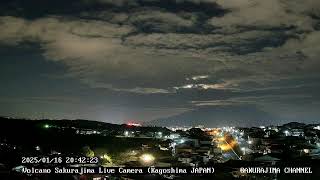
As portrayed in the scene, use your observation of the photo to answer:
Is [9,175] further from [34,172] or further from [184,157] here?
[184,157]

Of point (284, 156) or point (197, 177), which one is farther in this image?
point (284, 156)

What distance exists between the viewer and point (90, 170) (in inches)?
947

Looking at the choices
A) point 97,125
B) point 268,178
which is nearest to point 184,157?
point 268,178

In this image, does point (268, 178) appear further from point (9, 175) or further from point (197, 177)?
point (9, 175)

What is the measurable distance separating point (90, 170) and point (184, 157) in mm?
30159

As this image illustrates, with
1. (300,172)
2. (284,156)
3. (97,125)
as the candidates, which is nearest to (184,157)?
(284,156)

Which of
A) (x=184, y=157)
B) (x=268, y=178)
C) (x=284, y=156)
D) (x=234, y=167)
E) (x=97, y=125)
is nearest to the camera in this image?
(x=268, y=178)

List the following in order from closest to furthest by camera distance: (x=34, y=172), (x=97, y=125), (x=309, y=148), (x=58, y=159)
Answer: (x=34, y=172) → (x=58, y=159) → (x=309, y=148) → (x=97, y=125)

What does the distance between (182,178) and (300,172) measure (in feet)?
28.9

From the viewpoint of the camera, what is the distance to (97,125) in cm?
19750

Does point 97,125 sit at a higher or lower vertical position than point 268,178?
higher

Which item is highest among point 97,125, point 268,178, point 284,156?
point 97,125

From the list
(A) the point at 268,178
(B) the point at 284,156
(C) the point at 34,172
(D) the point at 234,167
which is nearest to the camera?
(C) the point at 34,172

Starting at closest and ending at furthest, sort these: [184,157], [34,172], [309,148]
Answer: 1. [34,172]
2. [184,157]
3. [309,148]
